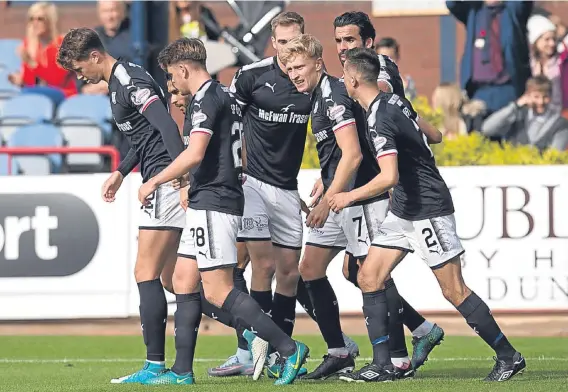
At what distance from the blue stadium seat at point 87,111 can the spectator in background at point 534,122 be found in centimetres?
454

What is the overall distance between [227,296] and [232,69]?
30.2ft

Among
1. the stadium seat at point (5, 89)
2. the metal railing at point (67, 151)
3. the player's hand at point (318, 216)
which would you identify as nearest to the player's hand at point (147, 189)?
the player's hand at point (318, 216)

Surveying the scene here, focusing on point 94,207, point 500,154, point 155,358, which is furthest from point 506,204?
point 155,358

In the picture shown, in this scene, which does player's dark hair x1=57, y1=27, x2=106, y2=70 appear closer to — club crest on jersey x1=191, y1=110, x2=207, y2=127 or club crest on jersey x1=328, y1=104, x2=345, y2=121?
club crest on jersey x1=191, y1=110, x2=207, y2=127

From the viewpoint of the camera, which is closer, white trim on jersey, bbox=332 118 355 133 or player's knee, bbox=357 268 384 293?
white trim on jersey, bbox=332 118 355 133

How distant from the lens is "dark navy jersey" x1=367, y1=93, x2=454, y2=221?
24.6ft

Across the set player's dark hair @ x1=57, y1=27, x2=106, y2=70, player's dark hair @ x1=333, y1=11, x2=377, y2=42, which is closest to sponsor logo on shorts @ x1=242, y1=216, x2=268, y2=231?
player's dark hair @ x1=333, y1=11, x2=377, y2=42

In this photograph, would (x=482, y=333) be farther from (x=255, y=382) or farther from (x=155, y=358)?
(x=155, y=358)

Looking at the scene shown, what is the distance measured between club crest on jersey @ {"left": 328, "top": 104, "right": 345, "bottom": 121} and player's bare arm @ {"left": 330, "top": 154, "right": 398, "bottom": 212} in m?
0.45

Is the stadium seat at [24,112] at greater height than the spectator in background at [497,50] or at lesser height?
lesser

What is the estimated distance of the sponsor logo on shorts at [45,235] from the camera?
11781 mm

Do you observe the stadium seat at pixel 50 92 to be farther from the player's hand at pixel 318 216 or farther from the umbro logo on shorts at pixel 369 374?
the umbro logo on shorts at pixel 369 374

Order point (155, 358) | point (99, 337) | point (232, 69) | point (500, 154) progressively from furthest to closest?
point (232, 69) → point (500, 154) → point (99, 337) → point (155, 358)

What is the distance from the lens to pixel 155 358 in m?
7.89
